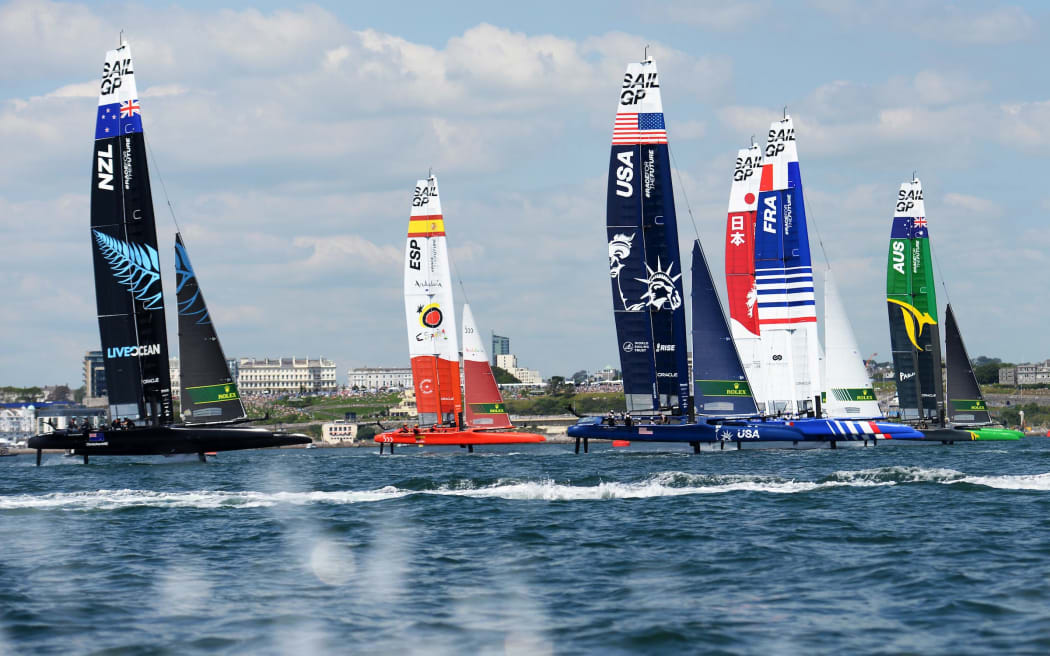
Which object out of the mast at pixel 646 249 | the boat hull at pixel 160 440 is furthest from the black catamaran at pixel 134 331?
the mast at pixel 646 249

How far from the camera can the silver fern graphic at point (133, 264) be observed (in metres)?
55.8

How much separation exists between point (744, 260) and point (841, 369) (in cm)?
925

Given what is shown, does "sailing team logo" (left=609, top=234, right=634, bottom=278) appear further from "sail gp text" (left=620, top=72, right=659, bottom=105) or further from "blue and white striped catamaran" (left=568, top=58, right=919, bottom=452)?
"sail gp text" (left=620, top=72, right=659, bottom=105)

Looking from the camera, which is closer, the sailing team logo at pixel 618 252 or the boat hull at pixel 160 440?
the boat hull at pixel 160 440

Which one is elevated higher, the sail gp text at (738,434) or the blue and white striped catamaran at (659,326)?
the blue and white striped catamaran at (659,326)

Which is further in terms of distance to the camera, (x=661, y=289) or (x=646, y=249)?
(x=661, y=289)

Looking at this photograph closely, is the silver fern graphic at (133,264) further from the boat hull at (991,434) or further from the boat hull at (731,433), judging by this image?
the boat hull at (991,434)

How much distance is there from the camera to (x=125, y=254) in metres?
55.8

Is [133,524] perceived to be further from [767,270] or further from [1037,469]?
[767,270]

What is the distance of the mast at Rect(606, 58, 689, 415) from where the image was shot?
56000mm

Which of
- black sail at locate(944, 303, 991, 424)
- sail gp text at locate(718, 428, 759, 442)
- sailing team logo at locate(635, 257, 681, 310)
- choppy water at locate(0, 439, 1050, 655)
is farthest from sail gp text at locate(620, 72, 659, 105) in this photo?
black sail at locate(944, 303, 991, 424)

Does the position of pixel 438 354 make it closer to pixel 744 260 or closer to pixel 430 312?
pixel 430 312

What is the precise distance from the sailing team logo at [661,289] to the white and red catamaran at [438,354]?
799 inches

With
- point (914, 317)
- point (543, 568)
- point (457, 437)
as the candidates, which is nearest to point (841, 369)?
point (914, 317)
